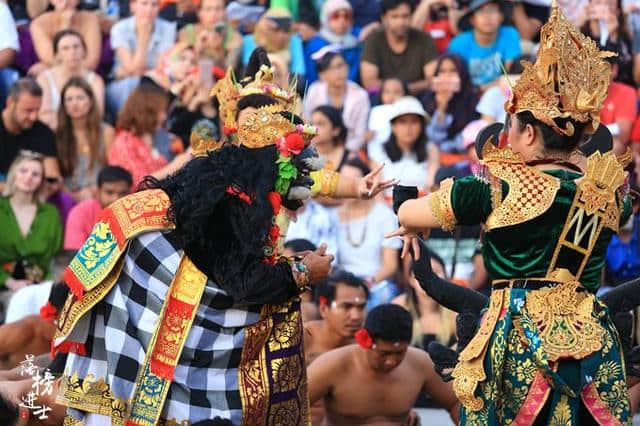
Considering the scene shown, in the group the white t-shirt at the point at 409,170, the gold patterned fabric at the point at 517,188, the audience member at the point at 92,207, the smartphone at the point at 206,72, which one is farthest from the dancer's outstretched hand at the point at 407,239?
the smartphone at the point at 206,72

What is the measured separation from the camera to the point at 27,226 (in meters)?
10.9

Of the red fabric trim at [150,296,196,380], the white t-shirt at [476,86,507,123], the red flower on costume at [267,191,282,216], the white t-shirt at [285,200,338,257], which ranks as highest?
the red flower on costume at [267,191,282,216]

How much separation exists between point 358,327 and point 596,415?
3483mm

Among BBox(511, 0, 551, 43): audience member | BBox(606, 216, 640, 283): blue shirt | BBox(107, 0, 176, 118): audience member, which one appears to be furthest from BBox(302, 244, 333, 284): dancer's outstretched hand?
BBox(511, 0, 551, 43): audience member

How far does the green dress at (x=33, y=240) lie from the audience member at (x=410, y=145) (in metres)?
2.50

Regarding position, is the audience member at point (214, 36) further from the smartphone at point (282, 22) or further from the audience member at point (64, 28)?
the audience member at point (64, 28)

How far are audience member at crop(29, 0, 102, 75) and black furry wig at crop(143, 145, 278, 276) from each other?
6.08 metres

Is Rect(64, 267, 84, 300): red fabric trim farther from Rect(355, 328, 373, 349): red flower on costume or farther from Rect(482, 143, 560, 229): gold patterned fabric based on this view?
Rect(355, 328, 373, 349): red flower on costume

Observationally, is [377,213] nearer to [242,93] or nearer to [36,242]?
[36,242]

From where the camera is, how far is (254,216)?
6207mm

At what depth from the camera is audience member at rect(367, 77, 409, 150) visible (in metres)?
11.5

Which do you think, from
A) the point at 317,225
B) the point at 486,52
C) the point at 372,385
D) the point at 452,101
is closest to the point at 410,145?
the point at 452,101

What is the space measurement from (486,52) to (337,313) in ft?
11.9

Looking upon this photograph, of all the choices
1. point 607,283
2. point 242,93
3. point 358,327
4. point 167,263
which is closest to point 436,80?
point 607,283
